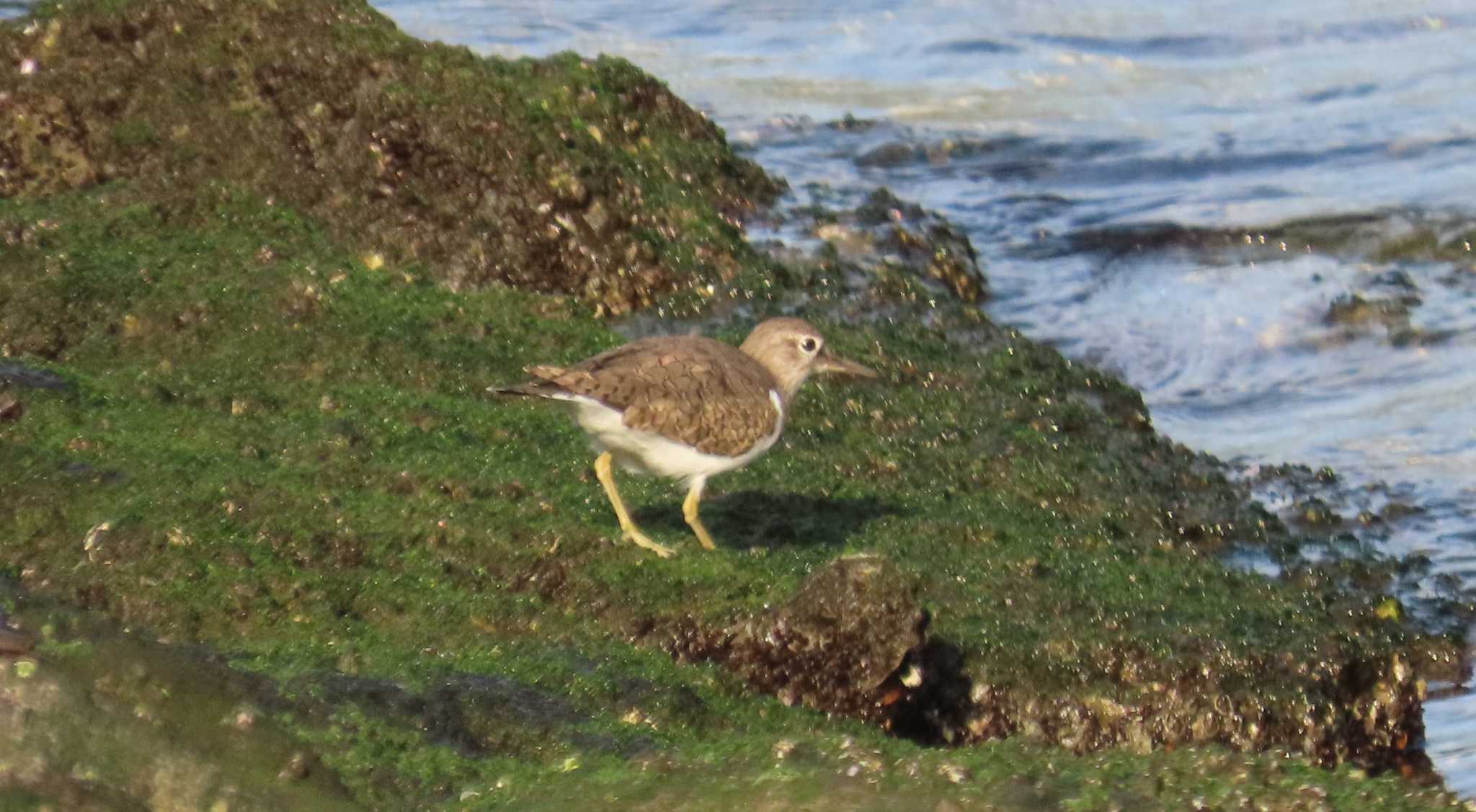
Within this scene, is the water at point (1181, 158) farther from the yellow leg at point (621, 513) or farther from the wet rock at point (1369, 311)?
the yellow leg at point (621, 513)

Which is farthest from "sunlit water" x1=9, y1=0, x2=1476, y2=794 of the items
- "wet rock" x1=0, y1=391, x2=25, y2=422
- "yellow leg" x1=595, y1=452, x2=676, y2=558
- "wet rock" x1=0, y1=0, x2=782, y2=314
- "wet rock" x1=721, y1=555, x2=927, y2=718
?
"wet rock" x1=0, y1=391, x2=25, y2=422

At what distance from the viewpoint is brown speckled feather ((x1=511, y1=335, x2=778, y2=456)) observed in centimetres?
642

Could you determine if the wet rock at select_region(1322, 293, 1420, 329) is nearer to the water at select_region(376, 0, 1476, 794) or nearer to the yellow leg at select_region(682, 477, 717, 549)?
the water at select_region(376, 0, 1476, 794)

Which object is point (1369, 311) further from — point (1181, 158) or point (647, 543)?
point (647, 543)

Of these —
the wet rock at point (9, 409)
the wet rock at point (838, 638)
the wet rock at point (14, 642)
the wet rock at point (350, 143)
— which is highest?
the wet rock at point (350, 143)

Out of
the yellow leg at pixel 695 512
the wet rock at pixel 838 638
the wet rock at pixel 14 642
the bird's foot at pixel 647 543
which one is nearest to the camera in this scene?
the wet rock at pixel 14 642

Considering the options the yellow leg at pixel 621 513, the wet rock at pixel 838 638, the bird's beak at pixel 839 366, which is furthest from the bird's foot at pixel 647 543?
the bird's beak at pixel 839 366

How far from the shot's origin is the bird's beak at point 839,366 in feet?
24.5

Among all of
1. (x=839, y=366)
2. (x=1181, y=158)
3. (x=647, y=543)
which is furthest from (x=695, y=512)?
(x=1181, y=158)

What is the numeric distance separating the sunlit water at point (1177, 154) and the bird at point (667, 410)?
258cm

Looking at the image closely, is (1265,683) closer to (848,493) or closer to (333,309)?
(848,493)

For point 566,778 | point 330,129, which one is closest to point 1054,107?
point 330,129

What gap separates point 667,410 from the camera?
6.51m

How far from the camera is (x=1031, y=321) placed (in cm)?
1091
